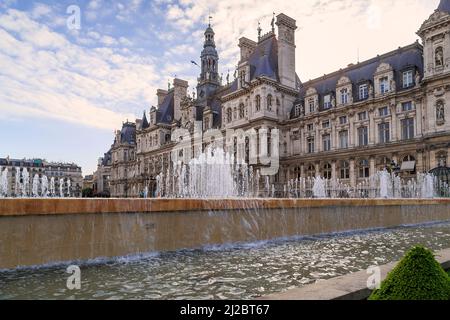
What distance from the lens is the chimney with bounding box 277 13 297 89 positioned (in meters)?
48.0

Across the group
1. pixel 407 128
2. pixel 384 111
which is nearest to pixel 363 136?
Answer: pixel 384 111

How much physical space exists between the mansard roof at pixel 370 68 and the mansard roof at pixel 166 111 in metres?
32.4

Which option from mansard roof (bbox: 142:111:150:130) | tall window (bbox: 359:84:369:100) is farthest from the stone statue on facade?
mansard roof (bbox: 142:111:150:130)

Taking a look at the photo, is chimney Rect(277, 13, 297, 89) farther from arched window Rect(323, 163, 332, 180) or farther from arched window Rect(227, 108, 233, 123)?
arched window Rect(323, 163, 332, 180)

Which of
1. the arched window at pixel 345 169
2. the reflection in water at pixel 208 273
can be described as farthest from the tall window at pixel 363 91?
the reflection in water at pixel 208 273

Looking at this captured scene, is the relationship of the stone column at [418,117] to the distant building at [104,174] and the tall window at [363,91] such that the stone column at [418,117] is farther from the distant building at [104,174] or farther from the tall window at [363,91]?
the distant building at [104,174]

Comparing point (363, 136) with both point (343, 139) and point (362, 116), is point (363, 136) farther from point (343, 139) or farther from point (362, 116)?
point (343, 139)

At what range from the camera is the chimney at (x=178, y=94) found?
72.2 metres

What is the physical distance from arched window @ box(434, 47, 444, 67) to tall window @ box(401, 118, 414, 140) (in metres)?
5.43

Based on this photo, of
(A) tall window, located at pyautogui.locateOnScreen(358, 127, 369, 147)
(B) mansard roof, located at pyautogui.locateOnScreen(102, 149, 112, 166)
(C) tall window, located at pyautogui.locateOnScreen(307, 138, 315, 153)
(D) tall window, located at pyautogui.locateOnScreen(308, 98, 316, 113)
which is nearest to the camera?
(A) tall window, located at pyautogui.locateOnScreen(358, 127, 369, 147)

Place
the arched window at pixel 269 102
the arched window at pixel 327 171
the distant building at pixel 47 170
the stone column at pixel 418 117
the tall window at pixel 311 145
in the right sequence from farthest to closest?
the distant building at pixel 47 170 < the arched window at pixel 269 102 < the tall window at pixel 311 145 < the arched window at pixel 327 171 < the stone column at pixel 418 117

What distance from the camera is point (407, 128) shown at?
35469 mm

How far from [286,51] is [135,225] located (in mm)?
44328
